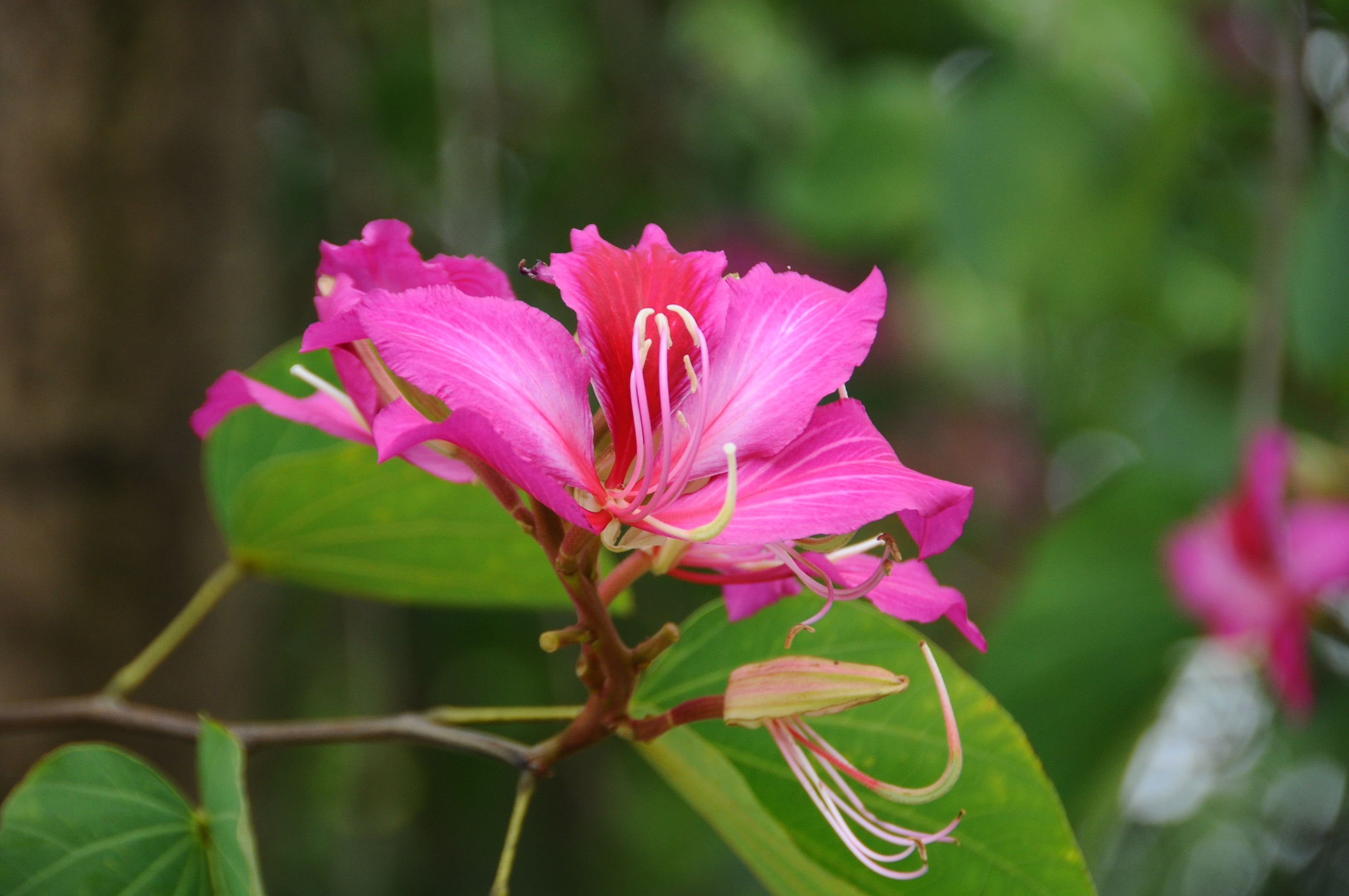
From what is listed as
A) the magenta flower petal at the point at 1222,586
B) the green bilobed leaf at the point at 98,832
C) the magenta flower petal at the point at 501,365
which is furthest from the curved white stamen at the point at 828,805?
the magenta flower petal at the point at 1222,586

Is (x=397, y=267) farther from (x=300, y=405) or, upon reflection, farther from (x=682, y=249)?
(x=682, y=249)

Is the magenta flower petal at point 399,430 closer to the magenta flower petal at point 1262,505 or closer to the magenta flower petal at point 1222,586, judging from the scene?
the magenta flower petal at point 1262,505

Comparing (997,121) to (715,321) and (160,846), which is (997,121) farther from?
(160,846)

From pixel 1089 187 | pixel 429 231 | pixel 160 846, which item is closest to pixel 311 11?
pixel 429 231

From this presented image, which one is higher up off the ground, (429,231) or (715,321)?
(429,231)

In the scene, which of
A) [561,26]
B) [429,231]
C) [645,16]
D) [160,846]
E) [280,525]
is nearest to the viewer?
[160,846]

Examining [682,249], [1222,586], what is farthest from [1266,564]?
[682,249]
